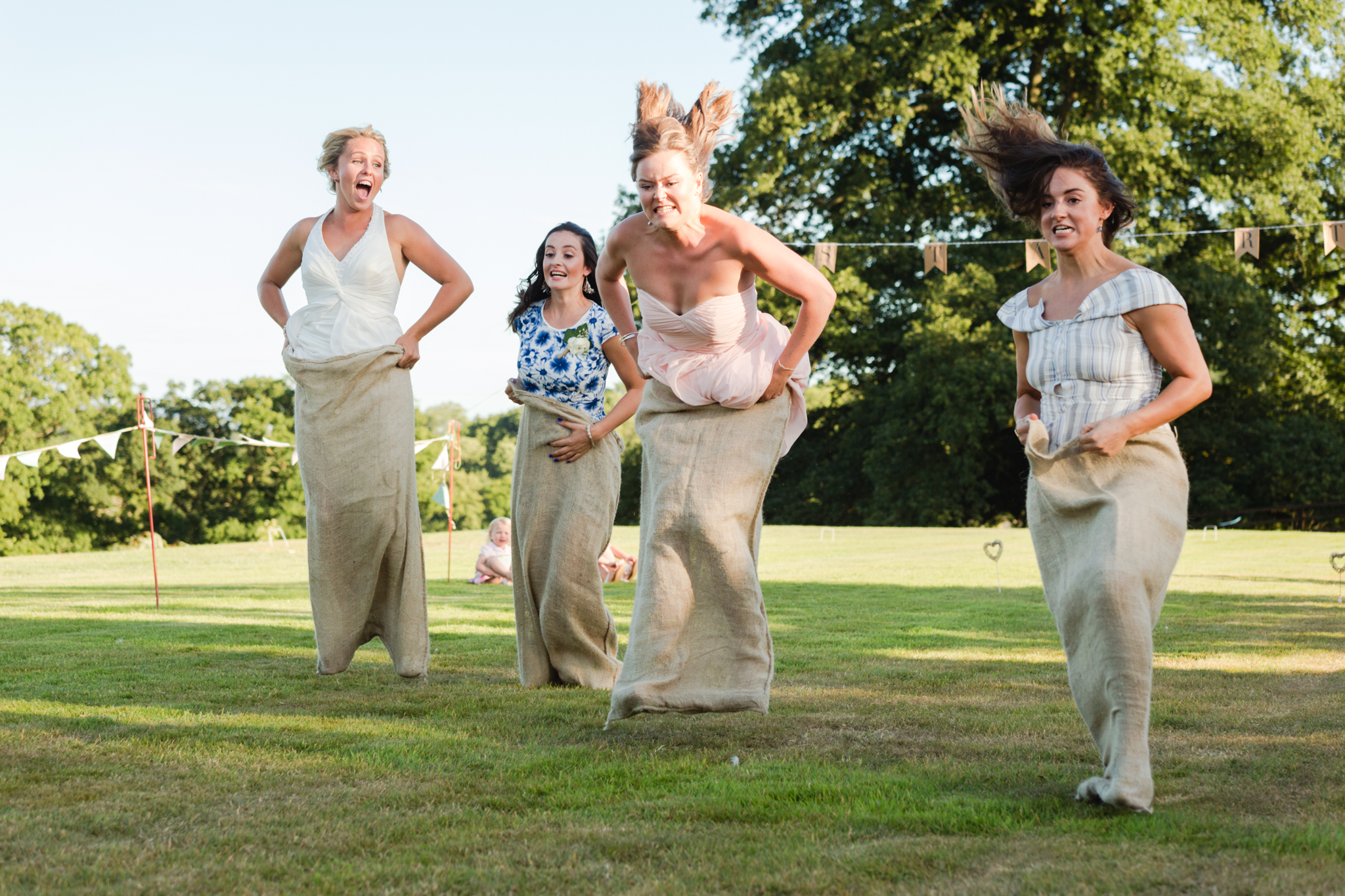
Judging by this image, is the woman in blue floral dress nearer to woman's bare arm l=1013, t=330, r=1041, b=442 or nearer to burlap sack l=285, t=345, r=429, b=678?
burlap sack l=285, t=345, r=429, b=678

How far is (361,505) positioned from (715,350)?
7.33ft

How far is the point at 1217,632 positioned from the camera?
28.3 ft

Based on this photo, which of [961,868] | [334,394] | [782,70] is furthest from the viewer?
[782,70]

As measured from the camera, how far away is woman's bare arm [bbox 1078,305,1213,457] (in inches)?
153

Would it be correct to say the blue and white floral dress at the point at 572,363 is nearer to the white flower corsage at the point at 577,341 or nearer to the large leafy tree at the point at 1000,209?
the white flower corsage at the point at 577,341

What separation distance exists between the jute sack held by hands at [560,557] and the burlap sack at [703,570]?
49.7 inches

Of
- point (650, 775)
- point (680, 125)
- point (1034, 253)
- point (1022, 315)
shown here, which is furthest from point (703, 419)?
point (1034, 253)

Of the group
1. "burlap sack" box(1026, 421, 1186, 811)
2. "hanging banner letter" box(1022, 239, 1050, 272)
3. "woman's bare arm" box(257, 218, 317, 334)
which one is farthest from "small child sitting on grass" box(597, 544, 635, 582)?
"burlap sack" box(1026, 421, 1186, 811)

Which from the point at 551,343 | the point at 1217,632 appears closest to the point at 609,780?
the point at 551,343

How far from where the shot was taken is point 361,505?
6176 millimetres

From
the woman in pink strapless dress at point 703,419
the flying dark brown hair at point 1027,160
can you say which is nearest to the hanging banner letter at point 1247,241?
the flying dark brown hair at point 1027,160

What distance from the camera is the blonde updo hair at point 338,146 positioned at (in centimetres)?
621

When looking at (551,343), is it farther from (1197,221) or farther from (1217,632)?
(1197,221)

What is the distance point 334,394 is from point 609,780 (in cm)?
285
